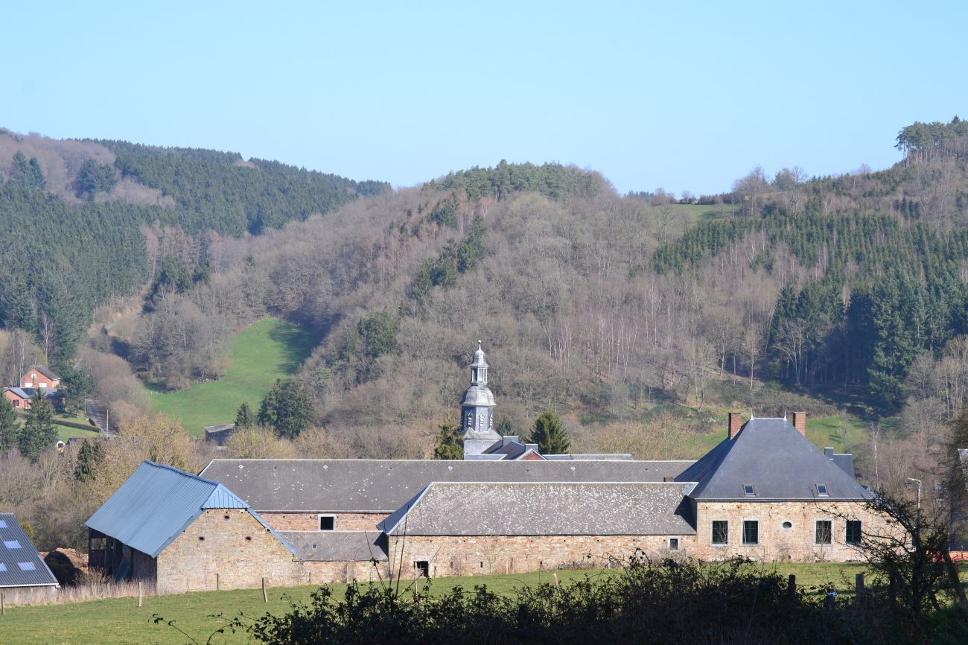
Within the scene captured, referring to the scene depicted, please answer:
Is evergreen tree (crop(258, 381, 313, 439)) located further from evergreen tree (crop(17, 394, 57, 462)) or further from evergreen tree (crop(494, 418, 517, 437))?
evergreen tree (crop(494, 418, 517, 437))

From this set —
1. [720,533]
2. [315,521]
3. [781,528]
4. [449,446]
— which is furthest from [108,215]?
[781,528]

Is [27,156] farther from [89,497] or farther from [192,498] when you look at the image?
[192,498]

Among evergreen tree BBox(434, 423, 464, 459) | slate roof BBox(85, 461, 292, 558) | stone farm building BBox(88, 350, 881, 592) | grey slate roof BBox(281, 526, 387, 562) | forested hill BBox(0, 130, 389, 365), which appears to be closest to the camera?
stone farm building BBox(88, 350, 881, 592)

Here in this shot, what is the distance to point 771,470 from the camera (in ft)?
109

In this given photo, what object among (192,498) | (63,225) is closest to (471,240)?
(63,225)

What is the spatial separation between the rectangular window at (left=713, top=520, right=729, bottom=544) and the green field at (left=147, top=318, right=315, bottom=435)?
42315mm

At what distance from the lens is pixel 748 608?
13828mm

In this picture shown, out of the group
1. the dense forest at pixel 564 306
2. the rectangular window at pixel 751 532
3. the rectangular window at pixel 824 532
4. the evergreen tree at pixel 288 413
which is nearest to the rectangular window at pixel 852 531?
the rectangular window at pixel 824 532

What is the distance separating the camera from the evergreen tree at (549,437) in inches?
2024

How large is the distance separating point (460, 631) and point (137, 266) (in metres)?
109

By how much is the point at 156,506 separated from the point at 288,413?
3571 cm

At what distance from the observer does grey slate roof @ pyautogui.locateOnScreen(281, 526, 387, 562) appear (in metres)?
30.1

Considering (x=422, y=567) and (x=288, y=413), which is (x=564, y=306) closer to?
(x=288, y=413)

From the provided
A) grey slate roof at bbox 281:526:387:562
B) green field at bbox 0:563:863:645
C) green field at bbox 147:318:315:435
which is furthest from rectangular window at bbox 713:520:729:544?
green field at bbox 147:318:315:435
